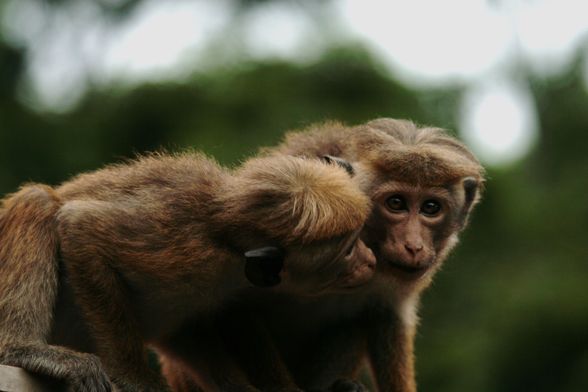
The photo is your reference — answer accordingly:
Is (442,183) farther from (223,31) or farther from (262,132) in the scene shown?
(223,31)

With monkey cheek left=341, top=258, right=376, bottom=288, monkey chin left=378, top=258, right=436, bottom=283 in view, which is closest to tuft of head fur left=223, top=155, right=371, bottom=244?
monkey cheek left=341, top=258, right=376, bottom=288

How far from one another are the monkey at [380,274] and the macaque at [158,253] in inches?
18.7

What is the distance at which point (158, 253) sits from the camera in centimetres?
1133

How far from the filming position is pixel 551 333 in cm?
2809

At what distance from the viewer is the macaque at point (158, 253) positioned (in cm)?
1109

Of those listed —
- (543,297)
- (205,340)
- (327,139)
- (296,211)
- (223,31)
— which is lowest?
(205,340)

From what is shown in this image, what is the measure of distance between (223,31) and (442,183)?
25041 mm

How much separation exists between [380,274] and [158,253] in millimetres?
2117

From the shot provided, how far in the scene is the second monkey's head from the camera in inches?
437

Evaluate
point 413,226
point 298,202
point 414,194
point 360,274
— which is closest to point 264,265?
point 298,202

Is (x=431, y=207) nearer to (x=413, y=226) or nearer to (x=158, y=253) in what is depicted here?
(x=413, y=226)

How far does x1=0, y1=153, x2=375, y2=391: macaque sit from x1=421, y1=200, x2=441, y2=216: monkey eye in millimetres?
936

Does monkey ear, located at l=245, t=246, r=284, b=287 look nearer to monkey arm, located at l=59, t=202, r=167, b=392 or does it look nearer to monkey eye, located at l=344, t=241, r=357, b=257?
monkey eye, located at l=344, t=241, r=357, b=257

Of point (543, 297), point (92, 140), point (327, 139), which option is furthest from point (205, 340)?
point (92, 140)
